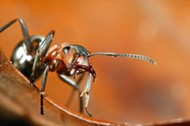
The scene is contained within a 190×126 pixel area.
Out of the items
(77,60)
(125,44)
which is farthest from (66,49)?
(125,44)

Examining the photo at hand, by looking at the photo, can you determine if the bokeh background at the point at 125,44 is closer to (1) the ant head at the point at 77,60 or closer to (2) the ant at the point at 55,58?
(2) the ant at the point at 55,58

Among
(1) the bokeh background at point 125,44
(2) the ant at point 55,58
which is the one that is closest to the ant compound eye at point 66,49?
(2) the ant at point 55,58

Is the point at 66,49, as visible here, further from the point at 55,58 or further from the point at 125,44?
the point at 125,44

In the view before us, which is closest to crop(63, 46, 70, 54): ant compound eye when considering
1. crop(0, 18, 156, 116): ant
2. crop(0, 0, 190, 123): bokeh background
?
crop(0, 18, 156, 116): ant

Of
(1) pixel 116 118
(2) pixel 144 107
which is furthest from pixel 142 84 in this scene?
(1) pixel 116 118

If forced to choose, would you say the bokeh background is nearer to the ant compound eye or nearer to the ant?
the ant

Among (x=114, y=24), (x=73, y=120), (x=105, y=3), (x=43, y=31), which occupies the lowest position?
(x=73, y=120)

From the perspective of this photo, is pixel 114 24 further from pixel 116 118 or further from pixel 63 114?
pixel 63 114
